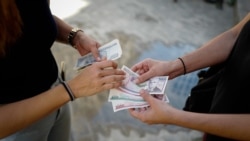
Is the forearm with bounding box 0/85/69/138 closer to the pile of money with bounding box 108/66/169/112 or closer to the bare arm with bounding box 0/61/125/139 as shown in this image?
the bare arm with bounding box 0/61/125/139

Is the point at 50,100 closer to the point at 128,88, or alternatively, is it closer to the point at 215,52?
the point at 128,88

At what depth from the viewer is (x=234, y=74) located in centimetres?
109

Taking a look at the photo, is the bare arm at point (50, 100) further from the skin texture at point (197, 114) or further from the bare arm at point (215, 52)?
the bare arm at point (215, 52)

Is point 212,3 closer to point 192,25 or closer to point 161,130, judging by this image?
point 192,25

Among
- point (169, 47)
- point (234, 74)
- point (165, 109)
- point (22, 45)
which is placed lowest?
point (169, 47)

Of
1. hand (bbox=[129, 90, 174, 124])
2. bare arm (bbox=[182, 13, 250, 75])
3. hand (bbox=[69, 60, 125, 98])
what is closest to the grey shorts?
hand (bbox=[69, 60, 125, 98])

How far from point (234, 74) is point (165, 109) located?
0.90 feet

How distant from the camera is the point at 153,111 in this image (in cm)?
118

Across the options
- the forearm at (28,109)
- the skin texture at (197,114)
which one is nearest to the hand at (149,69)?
the skin texture at (197,114)

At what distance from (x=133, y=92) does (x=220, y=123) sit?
366 mm

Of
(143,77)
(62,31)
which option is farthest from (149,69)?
(62,31)

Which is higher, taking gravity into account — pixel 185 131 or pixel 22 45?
pixel 22 45

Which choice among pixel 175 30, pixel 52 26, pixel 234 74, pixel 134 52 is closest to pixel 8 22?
pixel 52 26

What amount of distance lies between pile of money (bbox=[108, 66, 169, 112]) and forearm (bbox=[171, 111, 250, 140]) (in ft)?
0.54
